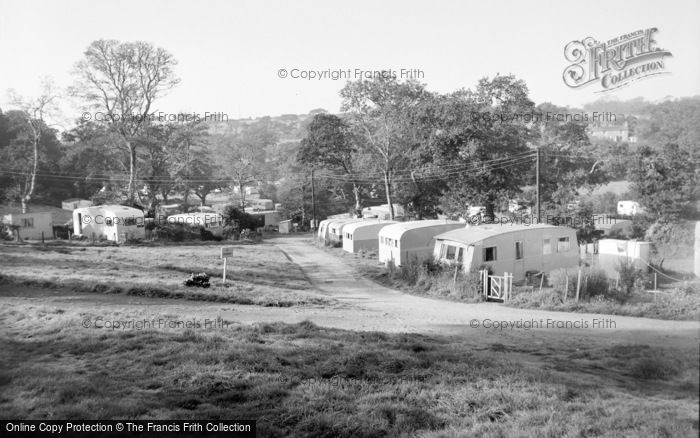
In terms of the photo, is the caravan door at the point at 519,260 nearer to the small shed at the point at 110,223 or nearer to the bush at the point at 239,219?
the small shed at the point at 110,223

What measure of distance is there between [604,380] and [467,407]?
2154mm

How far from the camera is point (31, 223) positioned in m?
32.4

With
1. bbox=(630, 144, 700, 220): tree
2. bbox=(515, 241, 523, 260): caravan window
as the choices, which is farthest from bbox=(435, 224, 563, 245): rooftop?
bbox=(630, 144, 700, 220): tree

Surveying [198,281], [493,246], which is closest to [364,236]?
[493,246]

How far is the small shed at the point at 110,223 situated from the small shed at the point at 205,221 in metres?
4.90

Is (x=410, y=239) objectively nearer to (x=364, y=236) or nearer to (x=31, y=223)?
(x=364, y=236)

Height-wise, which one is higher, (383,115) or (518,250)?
(383,115)

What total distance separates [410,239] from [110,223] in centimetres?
1906

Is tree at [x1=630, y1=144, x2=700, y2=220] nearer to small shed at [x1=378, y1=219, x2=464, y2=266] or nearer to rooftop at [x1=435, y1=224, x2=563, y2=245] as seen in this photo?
small shed at [x1=378, y1=219, x2=464, y2=266]

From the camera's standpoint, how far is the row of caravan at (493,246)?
1781 centimetres

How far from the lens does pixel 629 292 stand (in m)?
14.7

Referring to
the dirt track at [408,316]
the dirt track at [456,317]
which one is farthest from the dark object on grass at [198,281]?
the dirt track at [456,317]

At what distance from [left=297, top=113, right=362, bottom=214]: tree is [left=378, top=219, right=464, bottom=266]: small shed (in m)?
19.3

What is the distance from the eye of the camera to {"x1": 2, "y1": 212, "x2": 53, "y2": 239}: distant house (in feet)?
102
